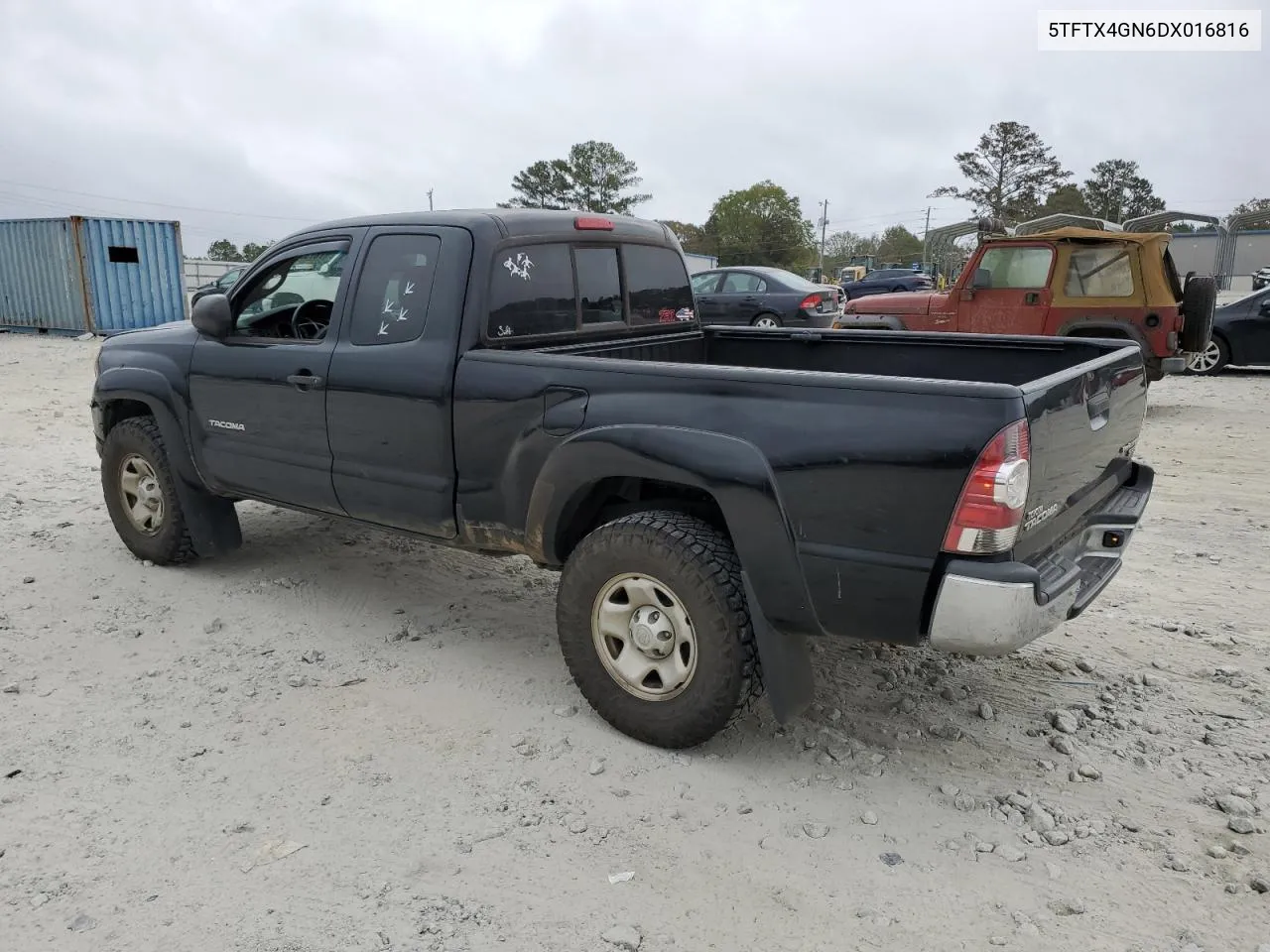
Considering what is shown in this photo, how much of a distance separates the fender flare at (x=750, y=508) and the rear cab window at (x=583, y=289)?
0.83 metres

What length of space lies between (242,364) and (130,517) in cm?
143

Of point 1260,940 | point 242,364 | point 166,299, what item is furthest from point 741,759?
point 166,299

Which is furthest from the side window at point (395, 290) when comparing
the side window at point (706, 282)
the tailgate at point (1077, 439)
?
the side window at point (706, 282)

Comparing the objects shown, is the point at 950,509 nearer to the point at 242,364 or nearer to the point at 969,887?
the point at 969,887

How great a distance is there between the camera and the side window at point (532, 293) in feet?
12.2

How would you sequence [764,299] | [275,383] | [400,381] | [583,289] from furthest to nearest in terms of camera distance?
[764,299] < [275,383] < [583,289] < [400,381]

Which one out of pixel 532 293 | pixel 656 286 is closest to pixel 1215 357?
pixel 656 286

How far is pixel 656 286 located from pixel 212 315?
2132 millimetres

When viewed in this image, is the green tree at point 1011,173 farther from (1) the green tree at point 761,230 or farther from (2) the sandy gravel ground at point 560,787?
(2) the sandy gravel ground at point 560,787

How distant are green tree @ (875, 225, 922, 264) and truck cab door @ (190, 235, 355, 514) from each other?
2864 inches

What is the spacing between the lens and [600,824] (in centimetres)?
290

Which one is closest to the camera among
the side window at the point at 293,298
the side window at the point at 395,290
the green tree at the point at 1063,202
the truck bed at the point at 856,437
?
the truck bed at the point at 856,437

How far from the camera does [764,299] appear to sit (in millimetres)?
15086

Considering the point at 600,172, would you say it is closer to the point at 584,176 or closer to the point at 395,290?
the point at 584,176
